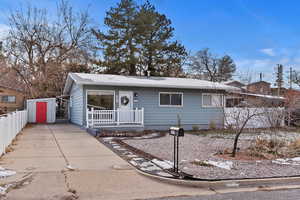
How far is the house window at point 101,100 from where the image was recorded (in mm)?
14502

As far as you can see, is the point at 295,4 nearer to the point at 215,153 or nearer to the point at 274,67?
the point at 215,153

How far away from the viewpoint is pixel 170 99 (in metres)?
15.7

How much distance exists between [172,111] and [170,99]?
0.72m

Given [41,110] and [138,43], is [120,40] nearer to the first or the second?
[138,43]

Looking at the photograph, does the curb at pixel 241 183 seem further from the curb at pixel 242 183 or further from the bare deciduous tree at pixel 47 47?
the bare deciduous tree at pixel 47 47

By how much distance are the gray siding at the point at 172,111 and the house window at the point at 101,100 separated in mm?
294

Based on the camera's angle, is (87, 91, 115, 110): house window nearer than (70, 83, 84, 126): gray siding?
Yes

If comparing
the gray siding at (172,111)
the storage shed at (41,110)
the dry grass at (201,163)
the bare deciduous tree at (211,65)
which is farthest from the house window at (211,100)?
the bare deciduous tree at (211,65)

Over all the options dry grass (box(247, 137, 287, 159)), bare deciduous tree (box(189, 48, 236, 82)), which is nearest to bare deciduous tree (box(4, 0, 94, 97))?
bare deciduous tree (box(189, 48, 236, 82))

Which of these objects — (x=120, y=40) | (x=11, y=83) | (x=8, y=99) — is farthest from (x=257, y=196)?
(x=11, y=83)

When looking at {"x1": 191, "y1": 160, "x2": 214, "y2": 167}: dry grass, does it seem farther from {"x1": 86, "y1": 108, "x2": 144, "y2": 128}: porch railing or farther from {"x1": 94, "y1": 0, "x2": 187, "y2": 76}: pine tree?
{"x1": 94, "y1": 0, "x2": 187, "y2": 76}: pine tree

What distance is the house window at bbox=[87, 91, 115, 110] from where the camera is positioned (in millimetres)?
14502

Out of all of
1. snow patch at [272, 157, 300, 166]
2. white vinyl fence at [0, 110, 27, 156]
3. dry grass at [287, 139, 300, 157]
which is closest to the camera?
snow patch at [272, 157, 300, 166]

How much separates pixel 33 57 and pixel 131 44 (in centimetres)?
1038
